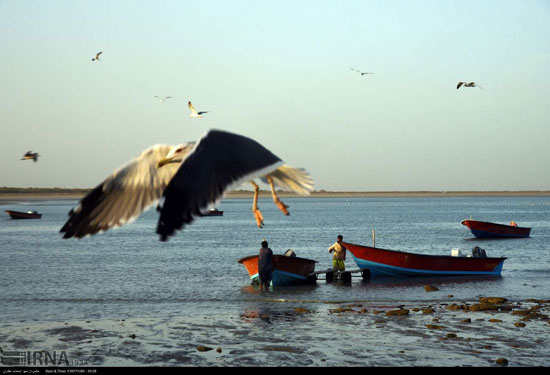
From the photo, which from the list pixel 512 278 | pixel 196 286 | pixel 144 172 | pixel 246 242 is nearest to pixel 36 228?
pixel 246 242

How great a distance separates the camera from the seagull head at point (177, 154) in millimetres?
5430

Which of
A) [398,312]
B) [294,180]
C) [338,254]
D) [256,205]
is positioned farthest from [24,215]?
[256,205]

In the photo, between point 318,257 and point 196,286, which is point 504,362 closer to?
point 196,286

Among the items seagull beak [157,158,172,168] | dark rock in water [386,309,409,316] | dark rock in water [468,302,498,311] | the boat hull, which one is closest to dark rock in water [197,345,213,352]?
dark rock in water [386,309,409,316]

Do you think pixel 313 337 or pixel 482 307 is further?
pixel 482 307

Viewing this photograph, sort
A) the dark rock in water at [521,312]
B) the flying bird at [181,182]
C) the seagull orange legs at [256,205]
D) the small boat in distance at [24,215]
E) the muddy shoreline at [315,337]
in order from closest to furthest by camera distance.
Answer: the flying bird at [181,182]
the seagull orange legs at [256,205]
the muddy shoreline at [315,337]
the dark rock in water at [521,312]
the small boat in distance at [24,215]

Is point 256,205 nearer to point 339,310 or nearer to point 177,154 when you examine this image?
point 177,154

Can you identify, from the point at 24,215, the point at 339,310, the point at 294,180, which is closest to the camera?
the point at 294,180

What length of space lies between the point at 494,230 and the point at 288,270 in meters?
47.2

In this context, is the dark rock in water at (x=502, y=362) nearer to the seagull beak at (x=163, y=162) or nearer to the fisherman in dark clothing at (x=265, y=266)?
the fisherman in dark clothing at (x=265, y=266)

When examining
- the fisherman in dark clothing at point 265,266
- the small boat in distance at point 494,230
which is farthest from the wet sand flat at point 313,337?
the small boat in distance at point 494,230

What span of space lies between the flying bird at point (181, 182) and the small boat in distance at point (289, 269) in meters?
Answer: 29.3

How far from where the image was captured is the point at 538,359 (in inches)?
782

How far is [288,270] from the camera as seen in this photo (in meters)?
35.6
